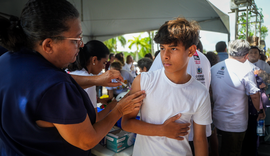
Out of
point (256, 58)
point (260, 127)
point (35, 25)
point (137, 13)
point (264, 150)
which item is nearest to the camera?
point (35, 25)

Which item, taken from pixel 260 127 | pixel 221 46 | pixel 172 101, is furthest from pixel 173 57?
pixel 221 46

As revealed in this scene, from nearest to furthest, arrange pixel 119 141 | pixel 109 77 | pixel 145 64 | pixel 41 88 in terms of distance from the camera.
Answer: pixel 41 88, pixel 109 77, pixel 119 141, pixel 145 64

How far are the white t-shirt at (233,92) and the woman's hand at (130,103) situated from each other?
189 cm

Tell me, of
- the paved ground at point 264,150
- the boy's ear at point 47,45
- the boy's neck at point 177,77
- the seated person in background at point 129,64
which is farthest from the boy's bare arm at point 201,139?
the seated person in background at point 129,64

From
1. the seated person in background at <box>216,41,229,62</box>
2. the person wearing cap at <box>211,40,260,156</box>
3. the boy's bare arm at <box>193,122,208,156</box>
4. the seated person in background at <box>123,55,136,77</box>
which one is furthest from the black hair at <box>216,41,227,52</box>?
the seated person in background at <box>123,55,136,77</box>

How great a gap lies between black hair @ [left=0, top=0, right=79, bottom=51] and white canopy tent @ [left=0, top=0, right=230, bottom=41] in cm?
290

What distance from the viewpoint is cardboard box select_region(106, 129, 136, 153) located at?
1.89 meters

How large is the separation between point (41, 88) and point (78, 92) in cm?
18

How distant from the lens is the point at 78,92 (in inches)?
36.1

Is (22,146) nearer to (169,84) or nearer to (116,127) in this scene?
(169,84)

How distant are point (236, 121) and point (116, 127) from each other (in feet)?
6.12

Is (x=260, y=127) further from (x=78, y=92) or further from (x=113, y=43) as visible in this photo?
(x=113, y=43)

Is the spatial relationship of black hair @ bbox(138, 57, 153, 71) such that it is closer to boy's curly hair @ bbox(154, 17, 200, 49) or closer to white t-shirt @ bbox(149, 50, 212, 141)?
white t-shirt @ bbox(149, 50, 212, 141)

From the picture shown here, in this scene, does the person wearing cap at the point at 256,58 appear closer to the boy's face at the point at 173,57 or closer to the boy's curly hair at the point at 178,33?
the boy's curly hair at the point at 178,33
